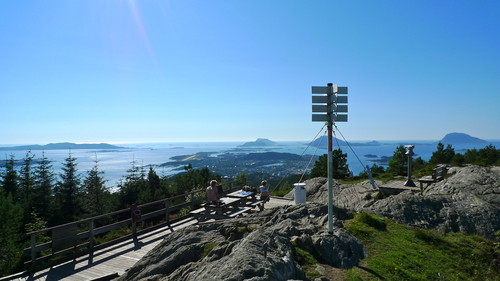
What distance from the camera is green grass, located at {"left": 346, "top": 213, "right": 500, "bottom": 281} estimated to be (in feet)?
19.2

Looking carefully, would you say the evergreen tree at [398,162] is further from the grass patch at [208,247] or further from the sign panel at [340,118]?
the grass patch at [208,247]

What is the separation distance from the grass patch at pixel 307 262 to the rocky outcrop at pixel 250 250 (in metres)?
0.13

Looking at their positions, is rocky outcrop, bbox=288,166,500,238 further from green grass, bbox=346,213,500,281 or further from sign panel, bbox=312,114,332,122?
sign panel, bbox=312,114,332,122

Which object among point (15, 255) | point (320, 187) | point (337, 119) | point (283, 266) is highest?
point (337, 119)

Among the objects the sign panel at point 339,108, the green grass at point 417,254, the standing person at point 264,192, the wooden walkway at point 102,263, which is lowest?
the wooden walkway at point 102,263

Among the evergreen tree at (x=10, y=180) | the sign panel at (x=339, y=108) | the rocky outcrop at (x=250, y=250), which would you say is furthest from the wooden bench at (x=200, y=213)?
the evergreen tree at (x=10, y=180)

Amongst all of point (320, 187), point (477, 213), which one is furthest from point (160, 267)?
point (320, 187)

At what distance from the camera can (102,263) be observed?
310 inches

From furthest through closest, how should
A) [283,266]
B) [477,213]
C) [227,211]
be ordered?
[227,211] < [477,213] < [283,266]

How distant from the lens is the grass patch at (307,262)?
4.89 metres

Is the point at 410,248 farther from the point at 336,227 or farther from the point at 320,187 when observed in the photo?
the point at 320,187

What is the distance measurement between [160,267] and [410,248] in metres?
6.52

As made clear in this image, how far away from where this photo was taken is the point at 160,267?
591 centimetres

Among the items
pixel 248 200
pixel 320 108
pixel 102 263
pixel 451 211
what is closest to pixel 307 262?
pixel 320 108
